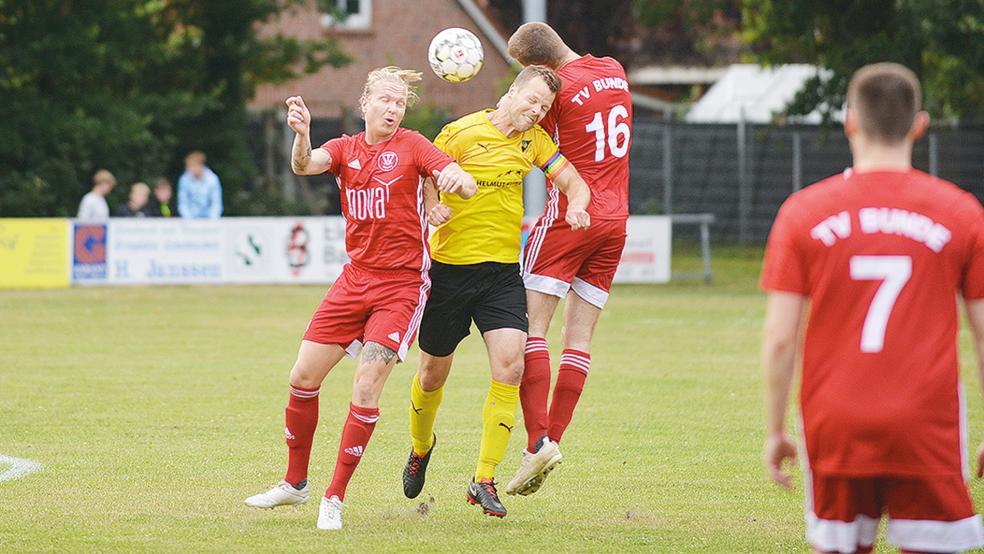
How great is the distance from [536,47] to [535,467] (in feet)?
7.19

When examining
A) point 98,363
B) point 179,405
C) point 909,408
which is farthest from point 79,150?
point 909,408

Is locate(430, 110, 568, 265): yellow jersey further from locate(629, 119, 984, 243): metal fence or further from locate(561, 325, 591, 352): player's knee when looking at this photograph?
locate(629, 119, 984, 243): metal fence

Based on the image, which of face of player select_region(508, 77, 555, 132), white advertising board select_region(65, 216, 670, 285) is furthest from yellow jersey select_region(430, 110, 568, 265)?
white advertising board select_region(65, 216, 670, 285)

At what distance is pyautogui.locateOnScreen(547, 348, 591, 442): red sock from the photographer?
7754 mm

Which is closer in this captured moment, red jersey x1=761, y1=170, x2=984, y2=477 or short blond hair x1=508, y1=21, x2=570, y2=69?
red jersey x1=761, y1=170, x2=984, y2=477

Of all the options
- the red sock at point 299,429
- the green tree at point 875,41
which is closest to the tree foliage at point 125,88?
the green tree at point 875,41

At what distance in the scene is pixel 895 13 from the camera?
24.5 metres

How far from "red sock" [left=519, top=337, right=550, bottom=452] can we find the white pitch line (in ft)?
9.11

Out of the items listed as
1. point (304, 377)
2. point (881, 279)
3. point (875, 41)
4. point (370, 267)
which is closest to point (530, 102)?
point (370, 267)

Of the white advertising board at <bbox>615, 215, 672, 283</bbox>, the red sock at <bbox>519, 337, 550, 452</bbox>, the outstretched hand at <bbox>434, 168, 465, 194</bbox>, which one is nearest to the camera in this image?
the outstretched hand at <bbox>434, 168, 465, 194</bbox>

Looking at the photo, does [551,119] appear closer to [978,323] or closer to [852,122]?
[852,122]

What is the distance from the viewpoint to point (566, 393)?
25.5 feet

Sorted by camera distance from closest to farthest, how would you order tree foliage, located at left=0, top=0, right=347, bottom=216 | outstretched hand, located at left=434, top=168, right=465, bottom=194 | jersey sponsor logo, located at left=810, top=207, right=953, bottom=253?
jersey sponsor logo, located at left=810, top=207, right=953, bottom=253
outstretched hand, located at left=434, top=168, right=465, bottom=194
tree foliage, located at left=0, top=0, right=347, bottom=216

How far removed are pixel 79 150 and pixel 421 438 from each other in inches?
816
